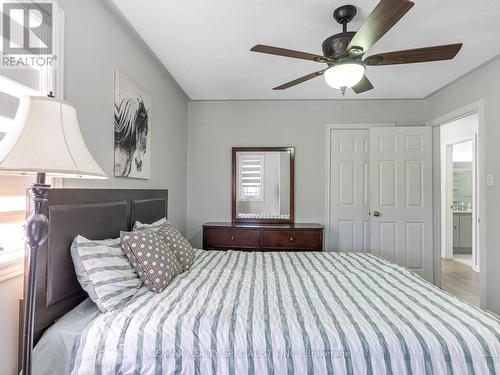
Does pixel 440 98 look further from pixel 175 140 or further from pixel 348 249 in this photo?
pixel 175 140

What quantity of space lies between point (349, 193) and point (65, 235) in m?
3.26

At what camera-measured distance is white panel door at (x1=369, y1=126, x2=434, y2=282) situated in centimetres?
346

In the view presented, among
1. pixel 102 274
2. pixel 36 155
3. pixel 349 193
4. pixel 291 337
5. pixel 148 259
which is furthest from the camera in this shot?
pixel 349 193

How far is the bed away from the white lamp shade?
57cm

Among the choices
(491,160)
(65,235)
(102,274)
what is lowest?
(102,274)

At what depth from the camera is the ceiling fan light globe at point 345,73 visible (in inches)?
69.0

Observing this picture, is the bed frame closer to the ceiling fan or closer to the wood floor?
the ceiling fan

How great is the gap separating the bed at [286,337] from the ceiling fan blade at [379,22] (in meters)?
1.40

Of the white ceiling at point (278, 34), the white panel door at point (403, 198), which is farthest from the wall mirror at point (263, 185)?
the white panel door at point (403, 198)

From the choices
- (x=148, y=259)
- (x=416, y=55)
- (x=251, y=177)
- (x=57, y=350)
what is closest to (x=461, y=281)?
(x=251, y=177)

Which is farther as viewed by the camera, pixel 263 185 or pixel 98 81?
pixel 263 185

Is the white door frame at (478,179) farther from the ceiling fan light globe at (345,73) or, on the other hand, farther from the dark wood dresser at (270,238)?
the ceiling fan light globe at (345,73)

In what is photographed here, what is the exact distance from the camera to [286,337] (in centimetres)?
110

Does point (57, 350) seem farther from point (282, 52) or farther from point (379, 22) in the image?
point (379, 22)
